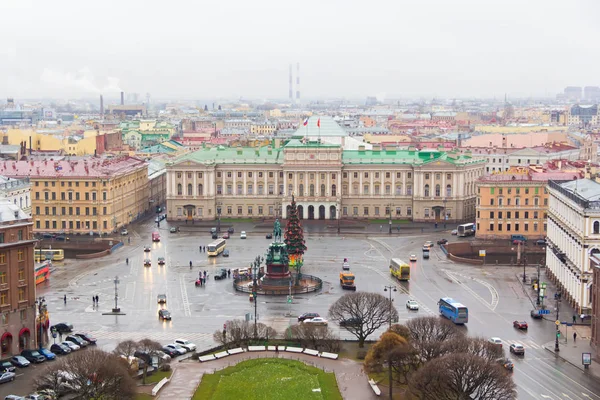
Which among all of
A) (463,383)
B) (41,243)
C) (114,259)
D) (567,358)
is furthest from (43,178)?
(463,383)

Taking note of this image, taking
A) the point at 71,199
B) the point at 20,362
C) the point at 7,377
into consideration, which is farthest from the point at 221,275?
the point at 7,377

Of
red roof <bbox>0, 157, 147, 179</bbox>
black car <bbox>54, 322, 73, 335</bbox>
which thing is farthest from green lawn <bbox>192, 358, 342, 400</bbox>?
red roof <bbox>0, 157, 147, 179</bbox>

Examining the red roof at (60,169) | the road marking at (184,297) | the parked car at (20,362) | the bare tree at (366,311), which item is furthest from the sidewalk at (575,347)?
the red roof at (60,169)

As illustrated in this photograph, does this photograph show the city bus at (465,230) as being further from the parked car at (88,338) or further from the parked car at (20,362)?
the parked car at (20,362)

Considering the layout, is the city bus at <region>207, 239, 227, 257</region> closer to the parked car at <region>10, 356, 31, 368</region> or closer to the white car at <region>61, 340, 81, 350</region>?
the white car at <region>61, 340, 81, 350</region>

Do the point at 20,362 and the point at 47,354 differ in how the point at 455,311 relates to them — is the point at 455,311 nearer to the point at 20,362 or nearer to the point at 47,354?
the point at 47,354

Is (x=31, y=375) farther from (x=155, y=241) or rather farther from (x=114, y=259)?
(x=155, y=241)

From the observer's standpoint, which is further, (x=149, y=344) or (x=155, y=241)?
(x=155, y=241)
